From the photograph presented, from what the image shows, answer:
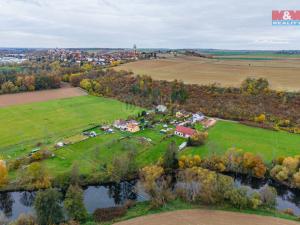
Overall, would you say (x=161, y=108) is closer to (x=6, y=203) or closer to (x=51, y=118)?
(x=51, y=118)

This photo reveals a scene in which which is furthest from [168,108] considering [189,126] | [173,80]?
[173,80]

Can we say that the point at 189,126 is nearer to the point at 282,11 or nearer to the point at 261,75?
the point at 282,11

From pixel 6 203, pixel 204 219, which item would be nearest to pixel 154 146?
pixel 204 219

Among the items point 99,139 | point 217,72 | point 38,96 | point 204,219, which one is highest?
point 217,72

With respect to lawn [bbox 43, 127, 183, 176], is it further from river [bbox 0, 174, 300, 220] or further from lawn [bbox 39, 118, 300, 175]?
river [bbox 0, 174, 300, 220]

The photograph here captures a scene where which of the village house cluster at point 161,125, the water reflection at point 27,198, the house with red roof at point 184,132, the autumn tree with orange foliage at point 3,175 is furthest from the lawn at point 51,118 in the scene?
the house with red roof at point 184,132

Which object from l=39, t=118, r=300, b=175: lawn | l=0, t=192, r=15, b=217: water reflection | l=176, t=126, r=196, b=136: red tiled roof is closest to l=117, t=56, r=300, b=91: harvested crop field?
l=39, t=118, r=300, b=175: lawn
